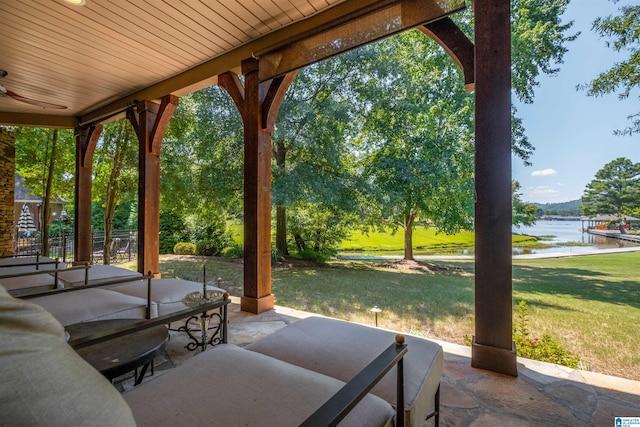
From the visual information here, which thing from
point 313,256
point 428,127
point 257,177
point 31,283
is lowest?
point 313,256

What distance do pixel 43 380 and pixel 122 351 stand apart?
1.31 metres

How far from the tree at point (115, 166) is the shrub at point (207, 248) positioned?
7.68 ft

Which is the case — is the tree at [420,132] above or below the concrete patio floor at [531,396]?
above

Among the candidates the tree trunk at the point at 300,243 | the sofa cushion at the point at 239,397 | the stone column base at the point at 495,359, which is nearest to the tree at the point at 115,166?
the tree trunk at the point at 300,243

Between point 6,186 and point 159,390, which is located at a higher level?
point 6,186

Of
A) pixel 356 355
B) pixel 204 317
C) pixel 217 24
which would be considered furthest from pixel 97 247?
pixel 356 355

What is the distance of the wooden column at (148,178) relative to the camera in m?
4.41

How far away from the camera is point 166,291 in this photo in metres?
2.68

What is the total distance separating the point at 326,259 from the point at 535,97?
588 cm

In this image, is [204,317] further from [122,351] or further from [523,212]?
[523,212]

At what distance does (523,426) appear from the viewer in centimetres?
Result: 154

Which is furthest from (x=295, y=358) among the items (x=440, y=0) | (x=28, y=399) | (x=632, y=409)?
(x=440, y=0)

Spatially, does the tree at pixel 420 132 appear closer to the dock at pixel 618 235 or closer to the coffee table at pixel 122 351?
the dock at pixel 618 235

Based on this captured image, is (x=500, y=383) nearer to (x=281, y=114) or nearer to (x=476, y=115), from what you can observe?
(x=476, y=115)
